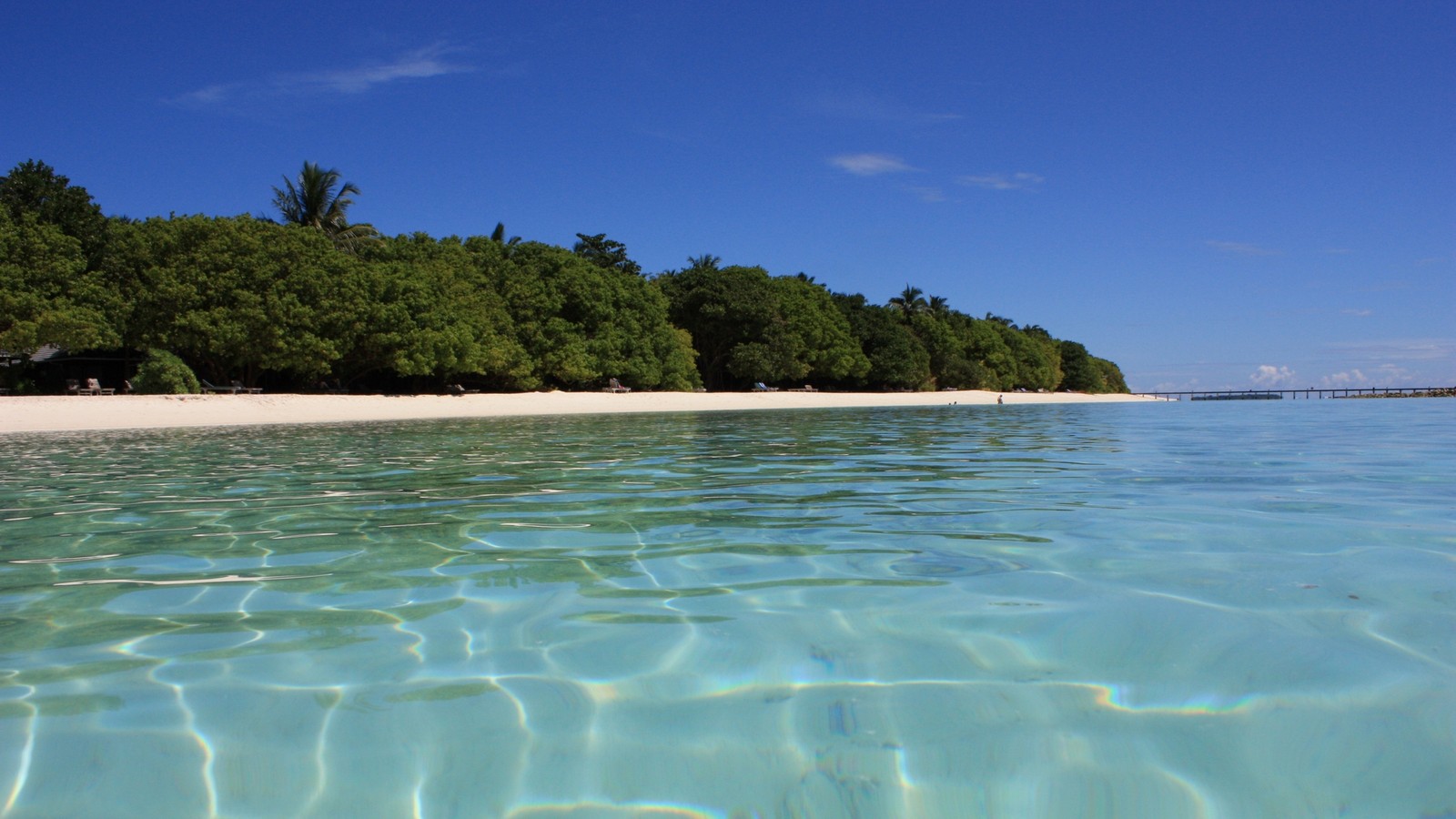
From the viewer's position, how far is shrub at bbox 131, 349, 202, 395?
26.6 metres

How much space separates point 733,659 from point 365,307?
104 feet

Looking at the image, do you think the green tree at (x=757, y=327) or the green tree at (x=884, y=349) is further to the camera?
the green tree at (x=884, y=349)

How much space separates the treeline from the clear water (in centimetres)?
2624

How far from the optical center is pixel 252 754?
231cm

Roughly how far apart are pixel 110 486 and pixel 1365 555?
30.7 ft

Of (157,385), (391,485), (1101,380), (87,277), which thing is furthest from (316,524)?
(1101,380)

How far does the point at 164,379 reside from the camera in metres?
26.6

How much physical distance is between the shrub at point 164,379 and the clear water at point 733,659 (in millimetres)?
23369

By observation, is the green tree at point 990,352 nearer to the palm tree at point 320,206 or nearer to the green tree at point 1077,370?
the green tree at point 1077,370

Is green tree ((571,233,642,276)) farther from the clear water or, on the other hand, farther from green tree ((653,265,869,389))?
the clear water

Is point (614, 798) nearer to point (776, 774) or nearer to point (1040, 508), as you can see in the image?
point (776, 774)

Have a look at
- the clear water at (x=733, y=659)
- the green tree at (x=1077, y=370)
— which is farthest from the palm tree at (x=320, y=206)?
the green tree at (x=1077, y=370)

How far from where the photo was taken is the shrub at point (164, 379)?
26.6 meters

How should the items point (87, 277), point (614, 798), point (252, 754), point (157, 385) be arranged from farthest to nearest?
point (87, 277)
point (157, 385)
point (252, 754)
point (614, 798)
